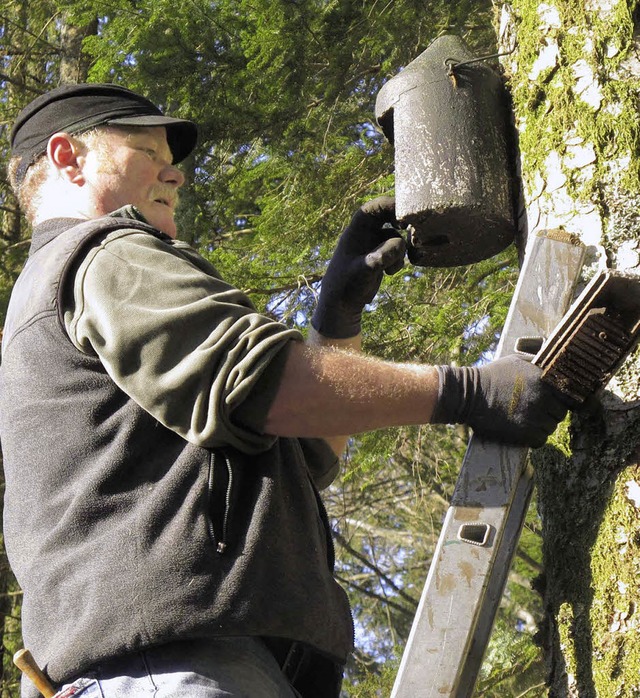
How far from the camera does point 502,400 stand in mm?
2184

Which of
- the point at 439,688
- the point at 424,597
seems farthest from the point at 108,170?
the point at 439,688

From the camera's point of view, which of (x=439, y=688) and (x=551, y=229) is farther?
(x=551, y=229)

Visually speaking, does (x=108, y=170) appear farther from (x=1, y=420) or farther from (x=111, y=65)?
(x=111, y=65)

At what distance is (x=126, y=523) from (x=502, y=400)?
0.88 metres

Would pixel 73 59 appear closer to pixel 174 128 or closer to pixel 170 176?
pixel 174 128

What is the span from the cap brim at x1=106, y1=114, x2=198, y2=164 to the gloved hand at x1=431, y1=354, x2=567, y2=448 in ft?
3.96

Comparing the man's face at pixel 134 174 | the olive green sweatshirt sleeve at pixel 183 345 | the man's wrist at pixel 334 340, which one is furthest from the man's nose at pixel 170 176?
the olive green sweatshirt sleeve at pixel 183 345

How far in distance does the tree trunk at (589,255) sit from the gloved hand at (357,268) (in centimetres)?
45

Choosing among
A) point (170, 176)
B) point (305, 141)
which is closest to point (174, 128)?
point (170, 176)

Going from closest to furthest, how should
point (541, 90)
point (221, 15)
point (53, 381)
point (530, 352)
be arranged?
point (53, 381) → point (530, 352) → point (541, 90) → point (221, 15)

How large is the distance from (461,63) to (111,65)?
3135 mm

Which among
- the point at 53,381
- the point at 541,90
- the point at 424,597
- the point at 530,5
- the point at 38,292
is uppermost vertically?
the point at 530,5

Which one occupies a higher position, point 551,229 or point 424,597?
point 551,229

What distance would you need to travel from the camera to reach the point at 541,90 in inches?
103
